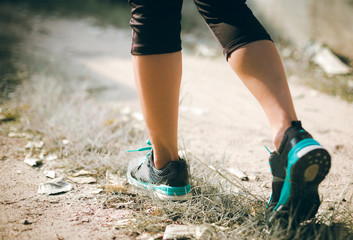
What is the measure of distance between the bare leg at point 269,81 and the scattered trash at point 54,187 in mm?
815

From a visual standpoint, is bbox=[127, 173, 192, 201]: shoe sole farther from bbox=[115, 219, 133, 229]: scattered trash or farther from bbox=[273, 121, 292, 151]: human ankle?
bbox=[273, 121, 292, 151]: human ankle

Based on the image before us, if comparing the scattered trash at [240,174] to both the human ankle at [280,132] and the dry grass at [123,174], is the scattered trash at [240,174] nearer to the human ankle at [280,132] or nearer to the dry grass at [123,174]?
the dry grass at [123,174]

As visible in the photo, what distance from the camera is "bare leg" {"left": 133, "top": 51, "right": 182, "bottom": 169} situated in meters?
0.91

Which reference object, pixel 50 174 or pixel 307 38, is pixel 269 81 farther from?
pixel 307 38

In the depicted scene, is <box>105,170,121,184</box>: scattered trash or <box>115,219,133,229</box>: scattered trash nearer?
<box>115,219,133,229</box>: scattered trash

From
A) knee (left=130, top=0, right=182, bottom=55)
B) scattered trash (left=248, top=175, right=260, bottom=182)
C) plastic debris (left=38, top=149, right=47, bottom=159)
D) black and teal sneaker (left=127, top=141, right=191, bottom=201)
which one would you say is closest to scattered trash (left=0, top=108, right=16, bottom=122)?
plastic debris (left=38, top=149, right=47, bottom=159)

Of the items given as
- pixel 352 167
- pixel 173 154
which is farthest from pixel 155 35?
pixel 352 167

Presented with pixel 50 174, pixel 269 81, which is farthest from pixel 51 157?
pixel 269 81

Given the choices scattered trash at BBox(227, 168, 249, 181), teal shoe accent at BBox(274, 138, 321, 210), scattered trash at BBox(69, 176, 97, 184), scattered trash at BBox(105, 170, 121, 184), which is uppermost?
teal shoe accent at BBox(274, 138, 321, 210)

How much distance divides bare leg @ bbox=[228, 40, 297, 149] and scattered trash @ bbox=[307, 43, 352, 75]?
2343 mm

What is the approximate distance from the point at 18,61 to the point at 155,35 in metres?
2.51

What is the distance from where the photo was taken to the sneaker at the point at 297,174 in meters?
0.76

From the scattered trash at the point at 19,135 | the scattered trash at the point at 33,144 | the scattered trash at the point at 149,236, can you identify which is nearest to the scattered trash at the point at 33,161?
the scattered trash at the point at 33,144

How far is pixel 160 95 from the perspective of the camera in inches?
37.0
